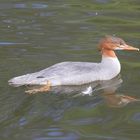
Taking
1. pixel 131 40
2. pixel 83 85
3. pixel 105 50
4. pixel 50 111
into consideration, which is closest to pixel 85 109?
pixel 50 111

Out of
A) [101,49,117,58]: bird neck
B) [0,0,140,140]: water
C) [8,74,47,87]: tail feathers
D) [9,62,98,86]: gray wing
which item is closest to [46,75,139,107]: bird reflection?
[0,0,140,140]: water

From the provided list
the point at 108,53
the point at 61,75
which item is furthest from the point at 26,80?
the point at 108,53

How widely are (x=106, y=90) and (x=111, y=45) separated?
3.62ft

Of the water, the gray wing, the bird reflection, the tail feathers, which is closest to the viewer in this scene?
the water

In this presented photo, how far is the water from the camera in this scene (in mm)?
8445

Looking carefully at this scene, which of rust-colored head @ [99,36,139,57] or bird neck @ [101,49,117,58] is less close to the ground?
rust-colored head @ [99,36,139,57]

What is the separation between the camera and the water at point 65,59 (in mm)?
8445

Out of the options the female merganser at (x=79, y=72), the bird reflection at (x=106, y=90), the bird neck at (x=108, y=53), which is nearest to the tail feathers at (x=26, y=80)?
the female merganser at (x=79, y=72)

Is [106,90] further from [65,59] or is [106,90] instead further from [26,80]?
[65,59]

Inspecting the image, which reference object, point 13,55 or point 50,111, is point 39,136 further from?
point 13,55

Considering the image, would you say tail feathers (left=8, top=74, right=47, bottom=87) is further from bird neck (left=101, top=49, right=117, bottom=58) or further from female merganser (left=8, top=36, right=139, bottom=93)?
bird neck (left=101, top=49, right=117, bottom=58)

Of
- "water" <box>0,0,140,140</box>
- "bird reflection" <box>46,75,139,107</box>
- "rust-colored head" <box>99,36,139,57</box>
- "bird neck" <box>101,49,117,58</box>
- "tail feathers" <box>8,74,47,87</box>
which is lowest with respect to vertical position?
"bird reflection" <box>46,75,139,107</box>

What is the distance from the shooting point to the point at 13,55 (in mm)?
11281

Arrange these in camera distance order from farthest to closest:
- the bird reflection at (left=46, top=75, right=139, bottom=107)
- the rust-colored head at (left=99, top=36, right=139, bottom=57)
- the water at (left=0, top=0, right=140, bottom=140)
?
the rust-colored head at (left=99, top=36, right=139, bottom=57), the bird reflection at (left=46, top=75, right=139, bottom=107), the water at (left=0, top=0, right=140, bottom=140)
